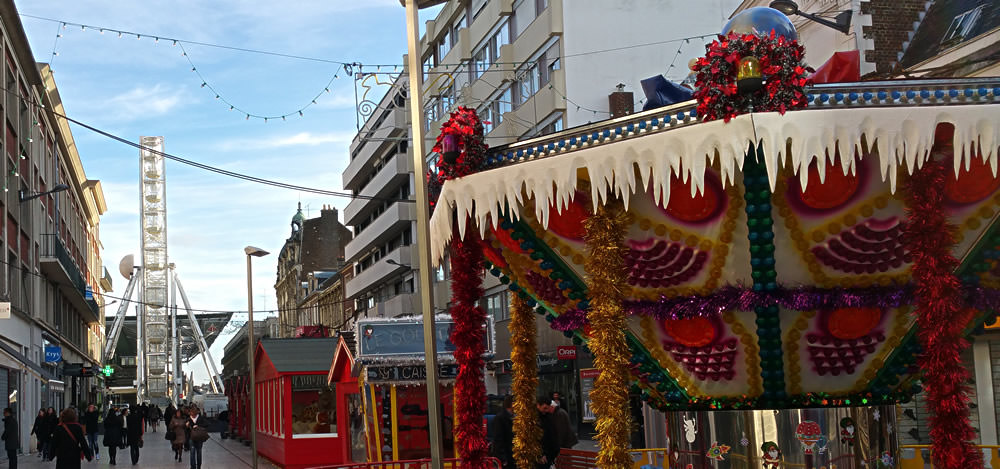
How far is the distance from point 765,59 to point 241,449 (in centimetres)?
3516

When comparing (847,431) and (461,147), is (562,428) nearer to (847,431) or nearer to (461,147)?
(847,431)

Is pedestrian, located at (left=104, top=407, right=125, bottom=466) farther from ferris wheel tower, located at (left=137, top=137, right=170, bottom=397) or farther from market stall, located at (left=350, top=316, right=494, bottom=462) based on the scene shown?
ferris wheel tower, located at (left=137, top=137, right=170, bottom=397)

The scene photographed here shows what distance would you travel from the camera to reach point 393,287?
6538 cm

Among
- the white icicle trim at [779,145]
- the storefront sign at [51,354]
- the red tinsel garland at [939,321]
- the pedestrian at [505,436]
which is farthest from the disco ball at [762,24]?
the storefront sign at [51,354]

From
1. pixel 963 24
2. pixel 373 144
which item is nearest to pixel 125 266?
pixel 373 144

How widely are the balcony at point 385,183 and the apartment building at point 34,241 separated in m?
15.3

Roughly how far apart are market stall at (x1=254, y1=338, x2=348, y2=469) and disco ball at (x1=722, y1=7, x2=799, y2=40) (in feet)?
65.0

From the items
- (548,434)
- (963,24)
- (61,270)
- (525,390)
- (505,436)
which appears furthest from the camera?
(61,270)

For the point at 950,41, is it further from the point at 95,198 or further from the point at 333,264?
the point at 333,264

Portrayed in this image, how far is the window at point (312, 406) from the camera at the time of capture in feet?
99.8

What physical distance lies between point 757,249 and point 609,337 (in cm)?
154

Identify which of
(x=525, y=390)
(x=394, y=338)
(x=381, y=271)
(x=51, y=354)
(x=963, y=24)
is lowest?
(x=525, y=390)

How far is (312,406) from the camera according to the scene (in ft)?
100

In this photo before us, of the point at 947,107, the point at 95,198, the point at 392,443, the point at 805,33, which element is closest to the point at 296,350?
the point at 392,443
